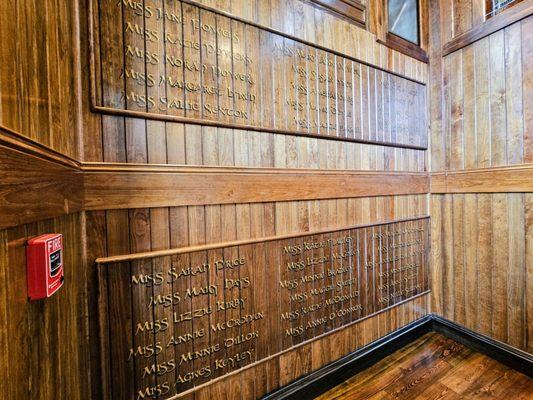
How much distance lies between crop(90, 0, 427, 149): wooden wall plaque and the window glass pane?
0.50 metres

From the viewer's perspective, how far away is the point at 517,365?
1.89m

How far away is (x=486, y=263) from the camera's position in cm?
207

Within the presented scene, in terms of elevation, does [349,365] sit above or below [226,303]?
below

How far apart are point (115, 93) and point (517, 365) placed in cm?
306

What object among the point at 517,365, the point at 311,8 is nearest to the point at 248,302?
the point at 311,8

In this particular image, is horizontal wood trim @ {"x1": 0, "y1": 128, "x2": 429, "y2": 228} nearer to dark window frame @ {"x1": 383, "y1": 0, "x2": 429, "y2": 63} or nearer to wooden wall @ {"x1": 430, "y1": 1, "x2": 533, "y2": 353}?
wooden wall @ {"x1": 430, "y1": 1, "x2": 533, "y2": 353}

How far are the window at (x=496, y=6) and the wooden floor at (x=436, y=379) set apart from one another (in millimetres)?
2622

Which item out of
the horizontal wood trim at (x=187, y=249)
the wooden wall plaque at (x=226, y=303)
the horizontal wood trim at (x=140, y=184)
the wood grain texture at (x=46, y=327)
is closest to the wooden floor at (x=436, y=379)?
the wooden wall plaque at (x=226, y=303)

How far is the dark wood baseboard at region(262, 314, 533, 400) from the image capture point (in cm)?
165

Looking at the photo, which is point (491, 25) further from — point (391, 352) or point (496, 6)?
point (391, 352)

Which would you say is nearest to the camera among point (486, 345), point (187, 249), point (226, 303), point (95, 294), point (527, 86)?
point (95, 294)

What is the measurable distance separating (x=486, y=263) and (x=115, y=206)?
2.60m

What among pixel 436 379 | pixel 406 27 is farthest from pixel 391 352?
pixel 406 27

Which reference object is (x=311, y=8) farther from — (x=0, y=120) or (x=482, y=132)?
(x=0, y=120)
